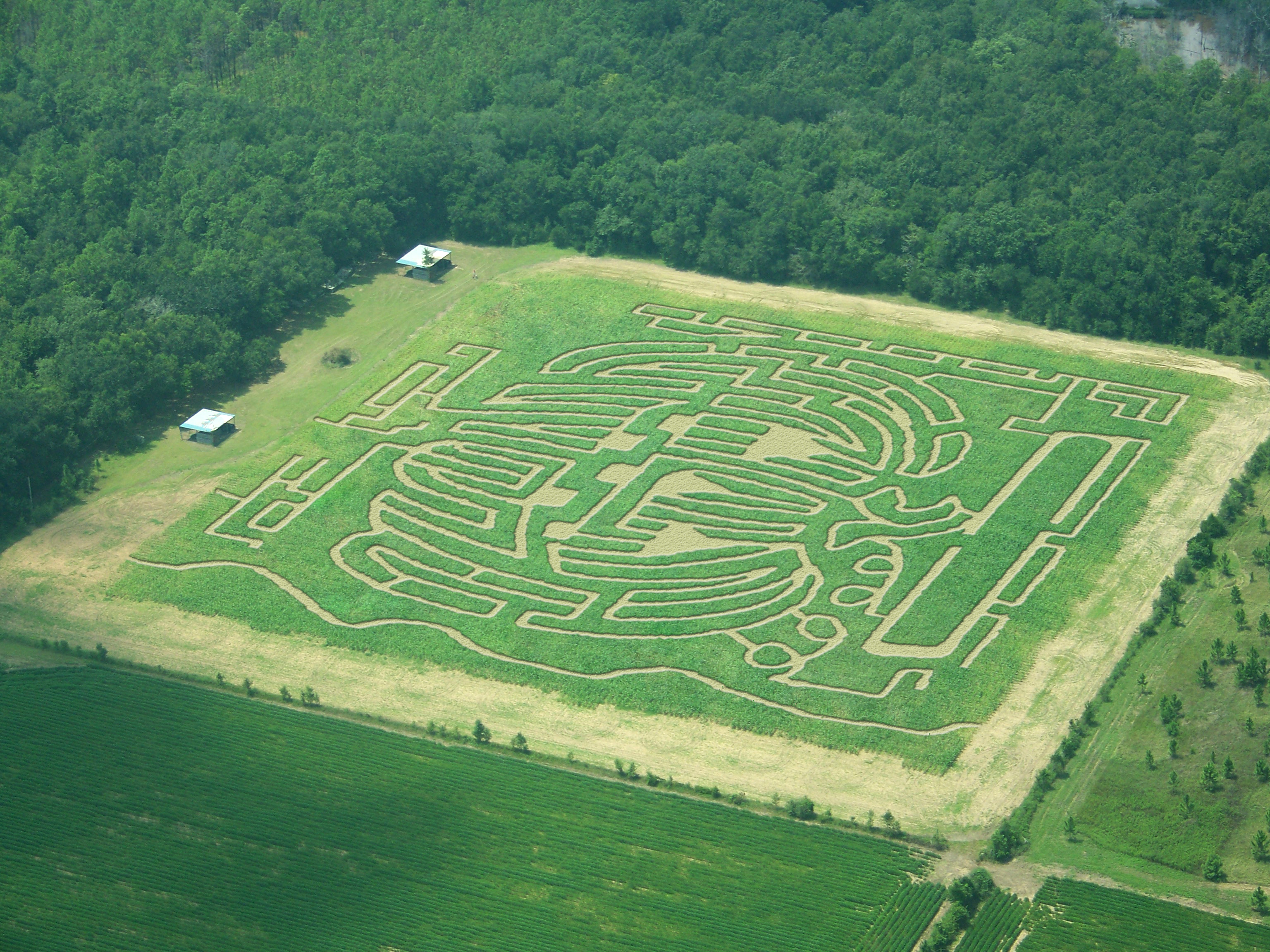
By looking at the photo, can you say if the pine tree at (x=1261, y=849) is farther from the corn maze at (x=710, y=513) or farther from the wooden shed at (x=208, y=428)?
the wooden shed at (x=208, y=428)

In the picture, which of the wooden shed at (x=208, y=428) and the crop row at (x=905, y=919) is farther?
the wooden shed at (x=208, y=428)

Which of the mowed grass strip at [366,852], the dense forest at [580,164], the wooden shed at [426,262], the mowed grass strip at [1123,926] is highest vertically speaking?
the dense forest at [580,164]

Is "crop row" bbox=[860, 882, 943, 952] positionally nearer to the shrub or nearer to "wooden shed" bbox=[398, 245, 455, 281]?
the shrub

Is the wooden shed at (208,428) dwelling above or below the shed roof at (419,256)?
below

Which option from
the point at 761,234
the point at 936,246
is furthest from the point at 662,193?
the point at 936,246

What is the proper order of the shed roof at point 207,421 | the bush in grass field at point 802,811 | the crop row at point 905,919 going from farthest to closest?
the shed roof at point 207,421
the bush in grass field at point 802,811
the crop row at point 905,919

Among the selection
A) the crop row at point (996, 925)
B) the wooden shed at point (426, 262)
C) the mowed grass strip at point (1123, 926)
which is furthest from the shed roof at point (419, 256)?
the mowed grass strip at point (1123, 926)

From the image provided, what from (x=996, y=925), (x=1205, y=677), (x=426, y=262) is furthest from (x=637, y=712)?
(x=426, y=262)
